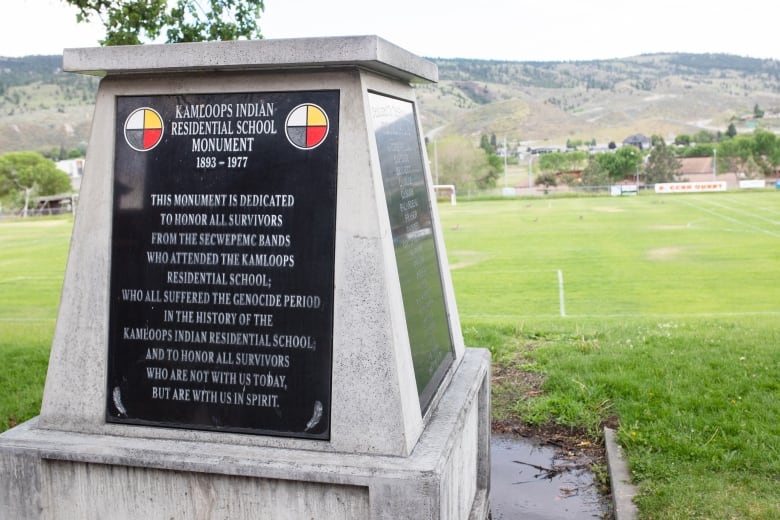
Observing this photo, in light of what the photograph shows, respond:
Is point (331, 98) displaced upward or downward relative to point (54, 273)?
upward

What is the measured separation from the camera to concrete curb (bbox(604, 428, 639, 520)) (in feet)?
14.3

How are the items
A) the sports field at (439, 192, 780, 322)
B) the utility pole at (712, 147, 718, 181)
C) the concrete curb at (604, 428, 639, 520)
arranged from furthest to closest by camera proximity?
the utility pole at (712, 147, 718, 181), the sports field at (439, 192, 780, 322), the concrete curb at (604, 428, 639, 520)

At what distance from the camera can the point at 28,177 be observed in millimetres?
116000

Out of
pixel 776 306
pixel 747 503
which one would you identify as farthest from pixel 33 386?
pixel 776 306

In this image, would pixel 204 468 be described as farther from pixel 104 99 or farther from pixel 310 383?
pixel 104 99

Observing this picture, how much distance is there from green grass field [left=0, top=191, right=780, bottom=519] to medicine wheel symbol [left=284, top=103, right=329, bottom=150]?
2521 mm

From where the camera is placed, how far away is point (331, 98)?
3.32 m

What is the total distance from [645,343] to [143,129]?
5.99 m

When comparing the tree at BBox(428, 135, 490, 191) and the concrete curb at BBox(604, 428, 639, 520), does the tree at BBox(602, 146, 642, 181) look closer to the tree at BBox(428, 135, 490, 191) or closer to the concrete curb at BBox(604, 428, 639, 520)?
the tree at BBox(428, 135, 490, 191)

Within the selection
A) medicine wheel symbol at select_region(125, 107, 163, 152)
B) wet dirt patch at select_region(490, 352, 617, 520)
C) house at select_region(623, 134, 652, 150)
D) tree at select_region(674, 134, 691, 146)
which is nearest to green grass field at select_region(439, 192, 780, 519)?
wet dirt patch at select_region(490, 352, 617, 520)

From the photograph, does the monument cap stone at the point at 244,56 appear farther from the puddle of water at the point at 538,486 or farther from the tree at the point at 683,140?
the tree at the point at 683,140

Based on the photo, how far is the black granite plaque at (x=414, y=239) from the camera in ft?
11.7

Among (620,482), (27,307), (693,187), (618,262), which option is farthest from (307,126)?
(693,187)

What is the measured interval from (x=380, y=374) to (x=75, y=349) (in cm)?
131
